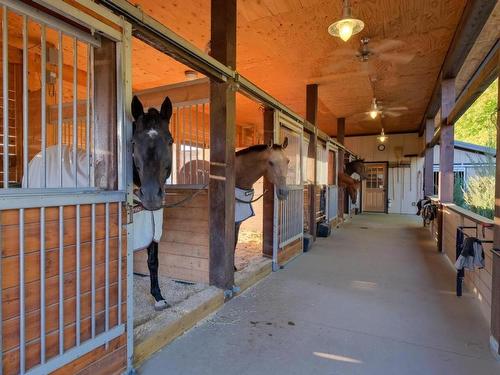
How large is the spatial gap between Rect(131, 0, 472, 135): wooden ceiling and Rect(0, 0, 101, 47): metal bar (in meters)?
1.72

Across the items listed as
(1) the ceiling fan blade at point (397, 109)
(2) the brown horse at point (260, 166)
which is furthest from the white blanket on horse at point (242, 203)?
(1) the ceiling fan blade at point (397, 109)

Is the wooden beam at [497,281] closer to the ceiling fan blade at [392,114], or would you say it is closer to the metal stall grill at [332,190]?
the metal stall grill at [332,190]

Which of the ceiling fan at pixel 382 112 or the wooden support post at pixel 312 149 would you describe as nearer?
the wooden support post at pixel 312 149

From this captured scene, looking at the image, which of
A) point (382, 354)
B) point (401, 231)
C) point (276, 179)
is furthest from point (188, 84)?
point (401, 231)

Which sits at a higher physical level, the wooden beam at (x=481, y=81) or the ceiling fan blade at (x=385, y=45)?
the ceiling fan blade at (x=385, y=45)

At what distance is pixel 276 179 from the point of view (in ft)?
10.7

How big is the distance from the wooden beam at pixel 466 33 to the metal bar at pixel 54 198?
11.5 feet

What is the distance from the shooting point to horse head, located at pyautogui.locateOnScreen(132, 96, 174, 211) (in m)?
1.67

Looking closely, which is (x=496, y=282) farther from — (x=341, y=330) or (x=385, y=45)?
(x=385, y=45)

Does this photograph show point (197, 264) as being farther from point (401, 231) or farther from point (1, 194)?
point (401, 231)

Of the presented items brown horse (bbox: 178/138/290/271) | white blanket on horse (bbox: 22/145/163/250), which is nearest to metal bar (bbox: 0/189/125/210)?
white blanket on horse (bbox: 22/145/163/250)

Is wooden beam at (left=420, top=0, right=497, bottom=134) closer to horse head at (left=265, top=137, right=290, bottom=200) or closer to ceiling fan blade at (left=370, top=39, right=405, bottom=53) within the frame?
ceiling fan blade at (left=370, top=39, right=405, bottom=53)

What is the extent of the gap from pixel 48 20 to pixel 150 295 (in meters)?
2.11

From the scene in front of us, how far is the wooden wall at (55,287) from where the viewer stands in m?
1.08
